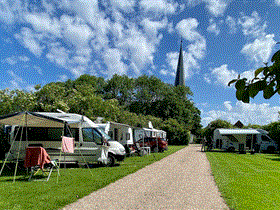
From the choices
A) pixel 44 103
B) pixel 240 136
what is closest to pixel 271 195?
pixel 240 136

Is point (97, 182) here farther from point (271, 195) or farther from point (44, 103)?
point (44, 103)

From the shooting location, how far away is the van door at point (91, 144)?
1132 cm

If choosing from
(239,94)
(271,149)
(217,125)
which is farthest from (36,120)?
(217,125)

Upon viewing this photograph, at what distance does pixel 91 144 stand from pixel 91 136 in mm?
398

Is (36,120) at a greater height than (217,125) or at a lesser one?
lesser

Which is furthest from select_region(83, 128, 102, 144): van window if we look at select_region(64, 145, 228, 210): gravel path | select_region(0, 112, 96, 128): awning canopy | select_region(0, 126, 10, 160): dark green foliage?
select_region(0, 126, 10, 160): dark green foliage

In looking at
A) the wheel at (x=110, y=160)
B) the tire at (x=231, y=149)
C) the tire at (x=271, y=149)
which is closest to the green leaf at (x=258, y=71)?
the wheel at (x=110, y=160)

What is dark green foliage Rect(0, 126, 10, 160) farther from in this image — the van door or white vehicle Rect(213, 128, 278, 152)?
white vehicle Rect(213, 128, 278, 152)

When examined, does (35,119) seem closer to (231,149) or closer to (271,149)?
(231,149)

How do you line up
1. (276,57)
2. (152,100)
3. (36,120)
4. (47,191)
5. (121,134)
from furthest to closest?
(152,100) → (121,134) → (36,120) → (47,191) → (276,57)

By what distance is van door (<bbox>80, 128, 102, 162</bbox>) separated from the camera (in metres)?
11.3

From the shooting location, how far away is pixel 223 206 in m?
5.33

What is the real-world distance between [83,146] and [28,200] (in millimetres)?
6005

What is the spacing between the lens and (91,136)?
1162cm
